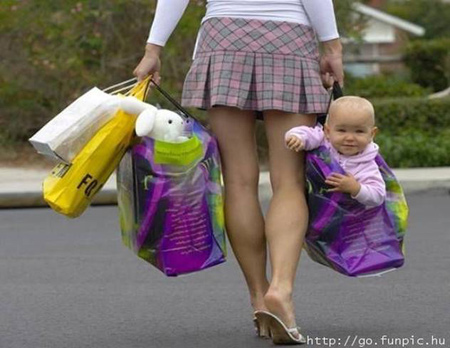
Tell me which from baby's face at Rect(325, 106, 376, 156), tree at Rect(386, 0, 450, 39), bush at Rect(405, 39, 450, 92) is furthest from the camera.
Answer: tree at Rect(386, 0, 450, 39)

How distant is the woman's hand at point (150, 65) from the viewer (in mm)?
4922

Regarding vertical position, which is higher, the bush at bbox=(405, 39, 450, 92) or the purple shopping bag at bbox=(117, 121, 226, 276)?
the purple shopping bag at bbox=(117, 121, 226, 276)

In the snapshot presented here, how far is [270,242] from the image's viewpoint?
492cm

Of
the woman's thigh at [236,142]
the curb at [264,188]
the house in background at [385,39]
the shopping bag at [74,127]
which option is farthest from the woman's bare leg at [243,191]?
the house in background at [385,39]

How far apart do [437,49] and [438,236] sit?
17158 mm

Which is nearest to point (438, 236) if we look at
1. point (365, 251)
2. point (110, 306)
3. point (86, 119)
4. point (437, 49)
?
point (110, 306)

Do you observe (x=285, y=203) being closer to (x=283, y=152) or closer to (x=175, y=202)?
(x=283, y=152)

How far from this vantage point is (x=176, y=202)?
15.6 feet

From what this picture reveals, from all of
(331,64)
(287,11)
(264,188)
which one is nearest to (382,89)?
(264,188)

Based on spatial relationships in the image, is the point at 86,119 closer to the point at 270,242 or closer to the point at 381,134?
the point at 270,242

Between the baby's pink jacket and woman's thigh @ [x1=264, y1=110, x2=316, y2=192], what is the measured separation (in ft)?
0.21

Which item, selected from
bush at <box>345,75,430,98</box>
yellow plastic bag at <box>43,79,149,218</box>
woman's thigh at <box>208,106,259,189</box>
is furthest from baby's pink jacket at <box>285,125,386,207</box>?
bush at <box>345,75,430,98</box>

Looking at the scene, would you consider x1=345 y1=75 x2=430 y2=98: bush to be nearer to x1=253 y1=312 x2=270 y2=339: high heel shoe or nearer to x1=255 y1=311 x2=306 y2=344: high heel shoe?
x1=253 y1=312 x2=270 y2=339: high heel shoe

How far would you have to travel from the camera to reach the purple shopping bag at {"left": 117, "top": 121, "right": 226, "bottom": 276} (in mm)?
4723
